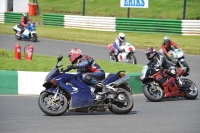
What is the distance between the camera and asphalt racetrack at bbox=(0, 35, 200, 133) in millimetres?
8664

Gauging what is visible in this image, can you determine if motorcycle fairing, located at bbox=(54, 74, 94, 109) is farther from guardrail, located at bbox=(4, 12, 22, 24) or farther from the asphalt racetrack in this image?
guardrail, located at bbox=(4, 12, 22, 24)

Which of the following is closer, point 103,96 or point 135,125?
point 135,125

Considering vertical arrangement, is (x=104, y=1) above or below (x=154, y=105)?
above

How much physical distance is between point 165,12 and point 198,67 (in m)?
17.6

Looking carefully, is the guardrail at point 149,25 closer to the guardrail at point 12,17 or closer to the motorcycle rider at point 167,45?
the guardrail at point 12,17

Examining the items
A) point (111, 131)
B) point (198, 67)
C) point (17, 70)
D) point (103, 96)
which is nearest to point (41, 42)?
point (198, 67)

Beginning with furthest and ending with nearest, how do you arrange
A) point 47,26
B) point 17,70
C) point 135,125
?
point 47,26 < point 17,70 < point 135,125

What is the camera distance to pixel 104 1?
43.8 m

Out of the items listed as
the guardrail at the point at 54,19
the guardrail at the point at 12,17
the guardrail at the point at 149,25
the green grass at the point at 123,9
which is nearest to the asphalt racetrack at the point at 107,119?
the guardrail at the point at 149,25

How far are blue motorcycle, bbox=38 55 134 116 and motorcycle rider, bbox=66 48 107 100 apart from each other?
0.26ft

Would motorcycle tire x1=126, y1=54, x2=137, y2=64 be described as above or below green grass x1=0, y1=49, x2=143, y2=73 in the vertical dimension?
below

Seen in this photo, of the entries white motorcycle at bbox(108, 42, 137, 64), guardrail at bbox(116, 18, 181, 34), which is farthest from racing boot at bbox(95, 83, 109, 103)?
guardrail at bbox(116, 18, 181, 34)

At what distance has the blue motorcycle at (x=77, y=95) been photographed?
1002cm

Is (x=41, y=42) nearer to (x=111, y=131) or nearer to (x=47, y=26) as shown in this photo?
(x=47, y=26)
